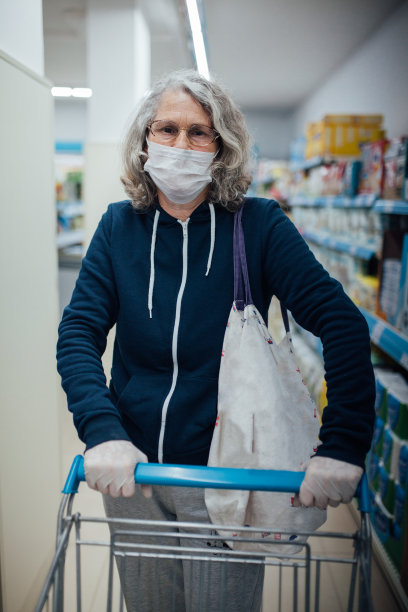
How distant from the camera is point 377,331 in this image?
8.21ft

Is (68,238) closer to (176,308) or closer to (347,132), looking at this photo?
(347,132)

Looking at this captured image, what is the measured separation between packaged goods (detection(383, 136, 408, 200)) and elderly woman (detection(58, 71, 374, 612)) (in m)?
1.37

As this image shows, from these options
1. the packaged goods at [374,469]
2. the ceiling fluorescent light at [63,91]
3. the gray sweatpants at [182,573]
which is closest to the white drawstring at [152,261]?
the gray sweatpants at [182,573]

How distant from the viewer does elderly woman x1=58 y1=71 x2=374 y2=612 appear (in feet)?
3.76

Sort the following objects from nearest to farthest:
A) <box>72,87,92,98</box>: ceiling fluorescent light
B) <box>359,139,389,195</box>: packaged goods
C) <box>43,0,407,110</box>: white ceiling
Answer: <box>359,139,389,195</box>: packaged goods < <box>43,0,407,110</box>: white ceiling < <box>72,87,92,98</box>: ceiling fluorescent light

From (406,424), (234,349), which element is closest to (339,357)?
(234,349)

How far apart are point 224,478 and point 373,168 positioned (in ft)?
8.47

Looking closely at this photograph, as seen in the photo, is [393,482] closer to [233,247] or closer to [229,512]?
[229,512]

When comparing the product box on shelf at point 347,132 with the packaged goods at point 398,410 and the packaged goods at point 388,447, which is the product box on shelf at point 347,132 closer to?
the packaged goods at point 398,410

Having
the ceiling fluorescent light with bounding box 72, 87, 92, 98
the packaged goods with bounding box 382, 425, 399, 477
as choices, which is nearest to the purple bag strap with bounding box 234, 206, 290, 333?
the packaged goods with bounding box 382, 425, 399, 477

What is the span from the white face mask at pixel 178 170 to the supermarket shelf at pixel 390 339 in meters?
1.33

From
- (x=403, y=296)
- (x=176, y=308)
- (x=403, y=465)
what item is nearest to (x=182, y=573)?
(x=176, y=308)

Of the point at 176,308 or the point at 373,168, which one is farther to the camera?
the point at 373,168

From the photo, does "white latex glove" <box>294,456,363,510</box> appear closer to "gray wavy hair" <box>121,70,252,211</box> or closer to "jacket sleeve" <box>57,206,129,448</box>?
"jacket sleeve" <box>57,206,129,448</box>
